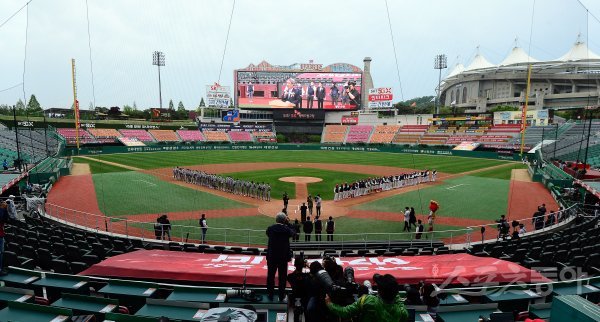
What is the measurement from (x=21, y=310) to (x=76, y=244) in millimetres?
5562

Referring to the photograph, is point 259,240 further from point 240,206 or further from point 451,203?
point 451,203

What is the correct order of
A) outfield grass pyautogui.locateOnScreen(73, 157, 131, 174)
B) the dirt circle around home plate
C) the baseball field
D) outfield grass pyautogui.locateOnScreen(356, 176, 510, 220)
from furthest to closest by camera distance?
outfield grass pyautogui.locateOnScreen(73, 157, 131, 174)
the dirt circle around home plate
outfield grass pyautogui.locateOnScreen(356, 176, 510, 220)
the baseball field

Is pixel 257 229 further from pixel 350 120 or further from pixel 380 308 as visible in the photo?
pixel 350 120

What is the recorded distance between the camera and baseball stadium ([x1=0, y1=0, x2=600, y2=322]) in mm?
4574

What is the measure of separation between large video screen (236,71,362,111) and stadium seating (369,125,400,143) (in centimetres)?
869

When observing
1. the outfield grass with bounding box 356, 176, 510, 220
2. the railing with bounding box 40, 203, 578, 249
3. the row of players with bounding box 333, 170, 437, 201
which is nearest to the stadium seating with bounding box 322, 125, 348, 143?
the row of players with bounding box 333, 170, 437, 201

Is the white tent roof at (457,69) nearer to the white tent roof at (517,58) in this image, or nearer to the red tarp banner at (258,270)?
the white tent roof at (517,58)

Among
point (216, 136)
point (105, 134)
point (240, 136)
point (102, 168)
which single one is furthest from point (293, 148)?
point (102, 168)

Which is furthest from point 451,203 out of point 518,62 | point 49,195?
point 518,62

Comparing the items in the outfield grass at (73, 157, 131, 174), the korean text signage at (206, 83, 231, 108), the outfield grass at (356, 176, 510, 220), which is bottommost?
the outfield grass at (356, 176, 510, 220)

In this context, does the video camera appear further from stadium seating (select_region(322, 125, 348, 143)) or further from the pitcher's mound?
stadium seating (select_region(322, 125, 348, 143))

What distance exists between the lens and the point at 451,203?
21641mm

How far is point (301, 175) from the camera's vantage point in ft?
107

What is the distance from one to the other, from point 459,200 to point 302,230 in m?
12.5
